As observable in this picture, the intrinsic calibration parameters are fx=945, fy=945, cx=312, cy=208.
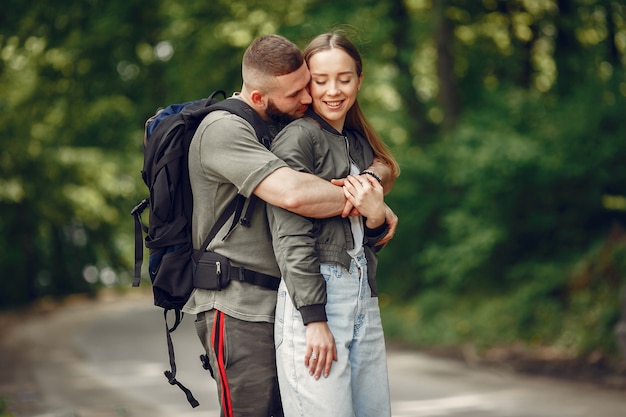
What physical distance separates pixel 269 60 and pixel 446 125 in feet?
34.0

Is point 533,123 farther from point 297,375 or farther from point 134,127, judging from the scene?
point 134,127

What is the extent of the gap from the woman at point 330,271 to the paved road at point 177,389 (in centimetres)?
367

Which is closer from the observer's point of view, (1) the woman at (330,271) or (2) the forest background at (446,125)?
(1) the woman at (330,271)

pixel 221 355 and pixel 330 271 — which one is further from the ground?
pixel 330 271

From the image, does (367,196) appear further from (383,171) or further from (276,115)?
(276,115)

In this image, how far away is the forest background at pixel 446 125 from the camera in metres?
10.7

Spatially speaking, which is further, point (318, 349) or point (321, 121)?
point (321, 121)

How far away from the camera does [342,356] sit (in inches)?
131

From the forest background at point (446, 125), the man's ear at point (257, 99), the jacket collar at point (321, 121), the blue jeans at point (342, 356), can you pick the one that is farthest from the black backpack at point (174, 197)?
the forest background at point (446, 125)

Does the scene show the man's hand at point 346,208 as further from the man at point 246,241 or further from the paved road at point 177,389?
the paved road at point 177,389

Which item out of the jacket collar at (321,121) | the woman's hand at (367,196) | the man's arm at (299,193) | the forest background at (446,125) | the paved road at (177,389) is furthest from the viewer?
the forest background at (446,125)

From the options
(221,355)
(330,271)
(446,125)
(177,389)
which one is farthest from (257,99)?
(446,125)

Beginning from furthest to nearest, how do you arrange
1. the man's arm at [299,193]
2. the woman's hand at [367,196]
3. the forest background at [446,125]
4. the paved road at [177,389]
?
the forest background at [446,125], the paved road at [177,389], the woman's hand at [367,196], the man's arm at [299,193]

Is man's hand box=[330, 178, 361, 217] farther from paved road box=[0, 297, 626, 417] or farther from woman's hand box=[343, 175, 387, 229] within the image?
paved road box=[0, 297, 626, 417]
